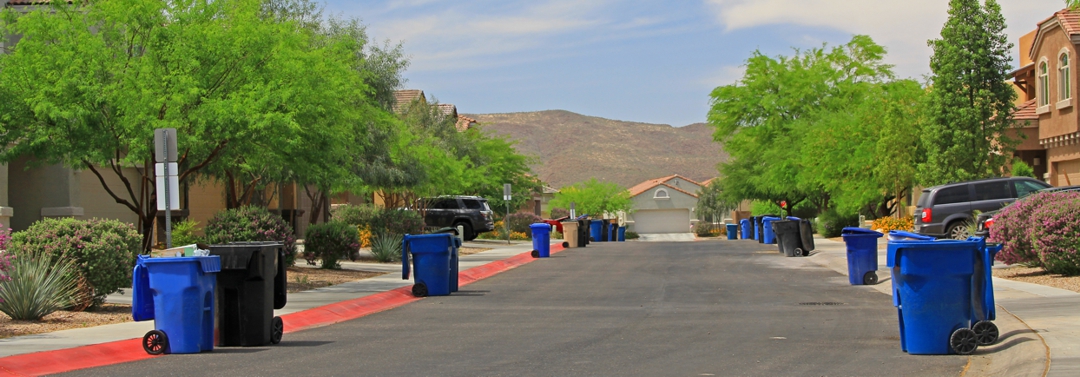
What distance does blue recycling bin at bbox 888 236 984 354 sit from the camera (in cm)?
926

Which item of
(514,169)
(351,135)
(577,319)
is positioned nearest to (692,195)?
(514,169)

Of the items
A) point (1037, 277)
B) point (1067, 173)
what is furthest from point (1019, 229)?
point (1067, 173)

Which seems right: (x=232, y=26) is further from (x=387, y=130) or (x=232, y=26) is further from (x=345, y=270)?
(x=387, y=130)

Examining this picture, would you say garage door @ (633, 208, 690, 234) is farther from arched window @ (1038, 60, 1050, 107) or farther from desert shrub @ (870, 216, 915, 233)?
arched window @ (1038, 60, 1050, 107)

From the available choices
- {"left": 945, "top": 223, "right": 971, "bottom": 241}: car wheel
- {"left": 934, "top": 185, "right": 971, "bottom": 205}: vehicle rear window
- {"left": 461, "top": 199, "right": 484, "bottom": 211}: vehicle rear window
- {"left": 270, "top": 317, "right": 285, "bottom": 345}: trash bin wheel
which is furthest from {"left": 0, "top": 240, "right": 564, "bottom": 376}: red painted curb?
{"left": 461, "top": 199, "right": 484, "bottom": 211}: vehicle rear window

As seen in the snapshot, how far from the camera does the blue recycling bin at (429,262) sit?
→ 17.8 meters

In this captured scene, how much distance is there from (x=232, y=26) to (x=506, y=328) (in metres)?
8.89

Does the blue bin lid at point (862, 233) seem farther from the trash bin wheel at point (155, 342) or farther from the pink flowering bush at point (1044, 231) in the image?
the trash bin wheel at point (155, 342)

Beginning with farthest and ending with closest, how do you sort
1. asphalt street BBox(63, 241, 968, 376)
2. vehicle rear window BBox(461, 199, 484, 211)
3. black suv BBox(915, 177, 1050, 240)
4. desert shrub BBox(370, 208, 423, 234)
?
vehicle rear window BBox(461, 199, 484, 211) < desert shrub BBox(370, 208, 423, 234) < black suv BBox(915, 177, 1050, 240) < asphalt street BBox(63, 241, 968, 376)

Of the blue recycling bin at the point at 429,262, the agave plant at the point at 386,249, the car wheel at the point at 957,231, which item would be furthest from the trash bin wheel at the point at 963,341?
the agave plant at the point at 386,249

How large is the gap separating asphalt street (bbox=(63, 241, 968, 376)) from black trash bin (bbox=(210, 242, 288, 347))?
266 mm

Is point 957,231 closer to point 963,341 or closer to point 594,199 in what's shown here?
point 963,341

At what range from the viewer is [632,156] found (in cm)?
17788

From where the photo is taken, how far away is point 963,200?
2659 centimetres
